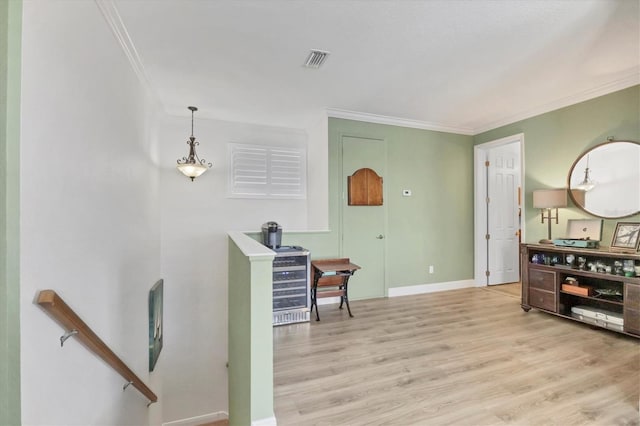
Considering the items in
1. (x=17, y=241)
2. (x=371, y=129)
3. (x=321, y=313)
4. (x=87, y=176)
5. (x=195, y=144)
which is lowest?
(x=321, y=313)

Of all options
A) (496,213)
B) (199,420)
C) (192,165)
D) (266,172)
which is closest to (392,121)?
(266,172)

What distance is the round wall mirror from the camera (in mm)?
3043

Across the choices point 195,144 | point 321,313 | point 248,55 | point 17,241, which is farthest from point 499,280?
point 17,241

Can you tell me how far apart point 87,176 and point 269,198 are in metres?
2.97

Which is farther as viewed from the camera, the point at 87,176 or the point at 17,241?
the point at 87,176

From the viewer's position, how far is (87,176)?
5.68 ft

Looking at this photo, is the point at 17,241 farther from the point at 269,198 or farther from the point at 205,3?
the point at 269,198

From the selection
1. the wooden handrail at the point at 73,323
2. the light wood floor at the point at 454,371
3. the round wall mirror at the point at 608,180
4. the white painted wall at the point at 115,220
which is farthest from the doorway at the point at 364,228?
the wooden handrail at the point at 73,323

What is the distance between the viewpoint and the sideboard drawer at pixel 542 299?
329 centimetres

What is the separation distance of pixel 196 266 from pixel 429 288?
12.3 feet

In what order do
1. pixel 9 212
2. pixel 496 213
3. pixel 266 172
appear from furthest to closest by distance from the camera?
pixel 496 213 < pixel 266 172 < pixel 9 212

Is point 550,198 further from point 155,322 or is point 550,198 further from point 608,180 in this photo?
point 155,322

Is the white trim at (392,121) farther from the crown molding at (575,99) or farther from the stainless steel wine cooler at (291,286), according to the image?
the stainless steel wine cooler at (291,286)

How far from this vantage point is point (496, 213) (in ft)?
16.0
